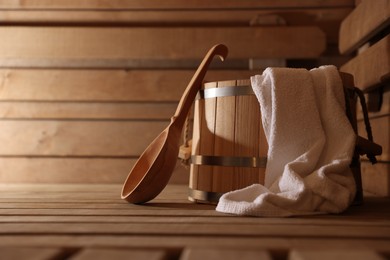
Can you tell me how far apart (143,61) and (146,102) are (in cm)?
28

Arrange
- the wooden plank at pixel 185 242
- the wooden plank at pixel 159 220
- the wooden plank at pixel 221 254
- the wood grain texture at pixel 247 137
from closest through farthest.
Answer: the wooden plank at pixel 221 254 → the wooden plank at pixel 185 242 → the wooden plank at pixel 159 220 → the wood grain texture at pixel 247 137

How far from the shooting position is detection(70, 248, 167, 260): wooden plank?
0.82 m

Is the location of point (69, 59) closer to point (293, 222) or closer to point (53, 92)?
point (53, 92)

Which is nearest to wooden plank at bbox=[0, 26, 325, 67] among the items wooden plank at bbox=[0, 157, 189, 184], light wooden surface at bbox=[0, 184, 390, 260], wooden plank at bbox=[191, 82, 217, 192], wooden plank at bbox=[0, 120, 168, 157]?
wooden plank at bbox=[0, 120, 168, 157]

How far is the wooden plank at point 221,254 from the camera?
82 centimetres

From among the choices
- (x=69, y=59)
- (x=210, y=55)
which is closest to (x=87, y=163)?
(x=69, y=59)

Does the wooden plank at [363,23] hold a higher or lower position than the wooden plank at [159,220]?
higher

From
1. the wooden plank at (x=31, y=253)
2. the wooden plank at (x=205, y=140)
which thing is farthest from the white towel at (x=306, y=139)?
the wooden plank at (x=31, y=253)

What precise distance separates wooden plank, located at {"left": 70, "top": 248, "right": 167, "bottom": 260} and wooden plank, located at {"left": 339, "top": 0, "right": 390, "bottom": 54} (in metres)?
1.52

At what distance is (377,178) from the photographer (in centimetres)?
216

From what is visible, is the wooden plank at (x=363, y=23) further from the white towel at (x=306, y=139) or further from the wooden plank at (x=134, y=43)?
the white towel at (x=306, y=139)

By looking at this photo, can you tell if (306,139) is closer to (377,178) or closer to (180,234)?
(180,234)

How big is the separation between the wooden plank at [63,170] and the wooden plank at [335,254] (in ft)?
7.10

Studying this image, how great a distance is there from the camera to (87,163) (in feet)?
9.69
